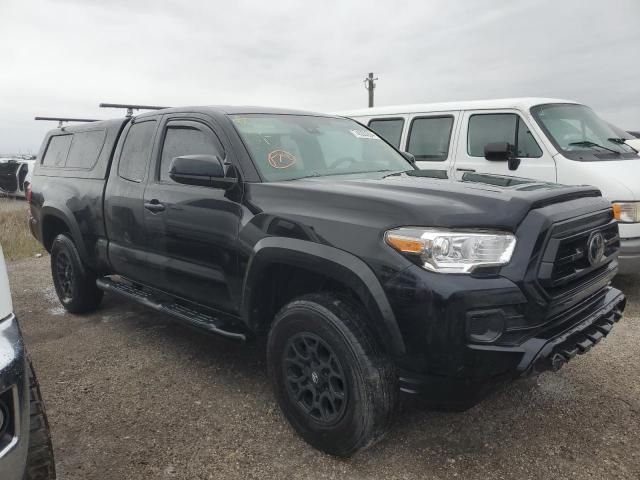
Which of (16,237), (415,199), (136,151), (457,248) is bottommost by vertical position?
(16,237)

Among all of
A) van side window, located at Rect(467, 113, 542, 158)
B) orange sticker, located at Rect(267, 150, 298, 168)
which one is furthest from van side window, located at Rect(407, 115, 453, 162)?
orange sticker, located at Rect(267, 150, 298, 168)

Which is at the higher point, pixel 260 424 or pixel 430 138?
pixel 430 138

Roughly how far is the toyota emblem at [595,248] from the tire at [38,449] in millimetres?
2481

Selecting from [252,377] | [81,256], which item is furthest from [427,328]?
[81,256]

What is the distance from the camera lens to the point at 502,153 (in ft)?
17.5

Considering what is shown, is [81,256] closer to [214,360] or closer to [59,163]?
[59,163]

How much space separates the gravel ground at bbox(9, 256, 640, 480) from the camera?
2.47 m

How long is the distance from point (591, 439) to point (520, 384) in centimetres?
61

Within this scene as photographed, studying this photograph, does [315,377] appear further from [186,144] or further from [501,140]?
[501,140]

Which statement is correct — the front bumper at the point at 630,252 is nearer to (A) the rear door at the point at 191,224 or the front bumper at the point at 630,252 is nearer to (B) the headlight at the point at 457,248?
(B) the headlight at the point at 457,248

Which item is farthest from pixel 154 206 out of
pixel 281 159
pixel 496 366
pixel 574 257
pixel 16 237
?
pixel 16 237

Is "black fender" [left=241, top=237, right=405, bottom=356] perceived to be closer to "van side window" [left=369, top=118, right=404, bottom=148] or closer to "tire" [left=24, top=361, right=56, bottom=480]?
"tire" [left=24, top=361, right=56, bottom=480]

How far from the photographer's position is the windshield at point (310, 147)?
3088 mm

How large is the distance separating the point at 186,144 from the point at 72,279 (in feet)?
6.76
